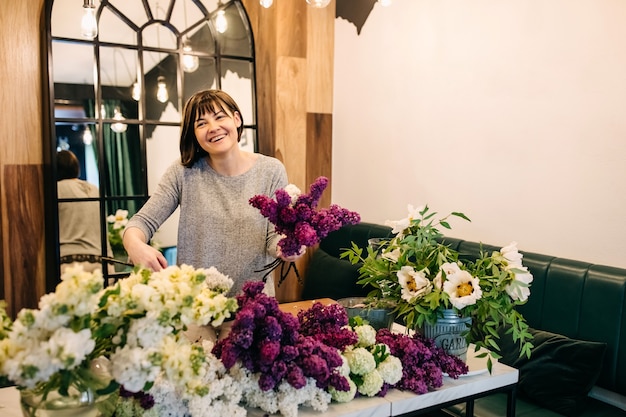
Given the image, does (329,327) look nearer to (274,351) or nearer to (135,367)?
(274,351)

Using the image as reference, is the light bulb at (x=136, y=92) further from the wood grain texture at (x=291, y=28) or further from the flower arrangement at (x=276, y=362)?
the flower arrangement at (x=276, y=362)

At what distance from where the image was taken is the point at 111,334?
1.05 meters

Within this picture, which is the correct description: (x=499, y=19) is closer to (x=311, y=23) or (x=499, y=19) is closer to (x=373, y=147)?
(x=373, y=147)

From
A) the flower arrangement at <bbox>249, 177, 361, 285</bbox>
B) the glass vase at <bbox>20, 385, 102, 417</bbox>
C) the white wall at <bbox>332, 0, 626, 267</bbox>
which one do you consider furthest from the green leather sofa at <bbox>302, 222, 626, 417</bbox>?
the glass vase at <bbox>20, 385, 102, 417</bbox>

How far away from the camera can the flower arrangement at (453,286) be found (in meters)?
1.44

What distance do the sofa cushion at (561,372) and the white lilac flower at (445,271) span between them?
31.9 inches

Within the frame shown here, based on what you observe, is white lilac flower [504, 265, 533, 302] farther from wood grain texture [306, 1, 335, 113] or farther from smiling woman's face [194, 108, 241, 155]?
wood grain texture [306, 1, 335, 113]

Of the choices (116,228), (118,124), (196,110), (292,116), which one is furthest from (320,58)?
(196,110)

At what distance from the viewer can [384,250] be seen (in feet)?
5.40

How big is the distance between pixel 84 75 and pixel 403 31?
1.81 meters

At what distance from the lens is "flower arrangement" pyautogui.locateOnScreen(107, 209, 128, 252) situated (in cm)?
313

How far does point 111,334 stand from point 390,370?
2.18 feet

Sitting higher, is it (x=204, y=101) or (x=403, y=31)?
(x=403, y=31)

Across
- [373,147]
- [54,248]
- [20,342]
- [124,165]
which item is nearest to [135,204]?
[124,165]
